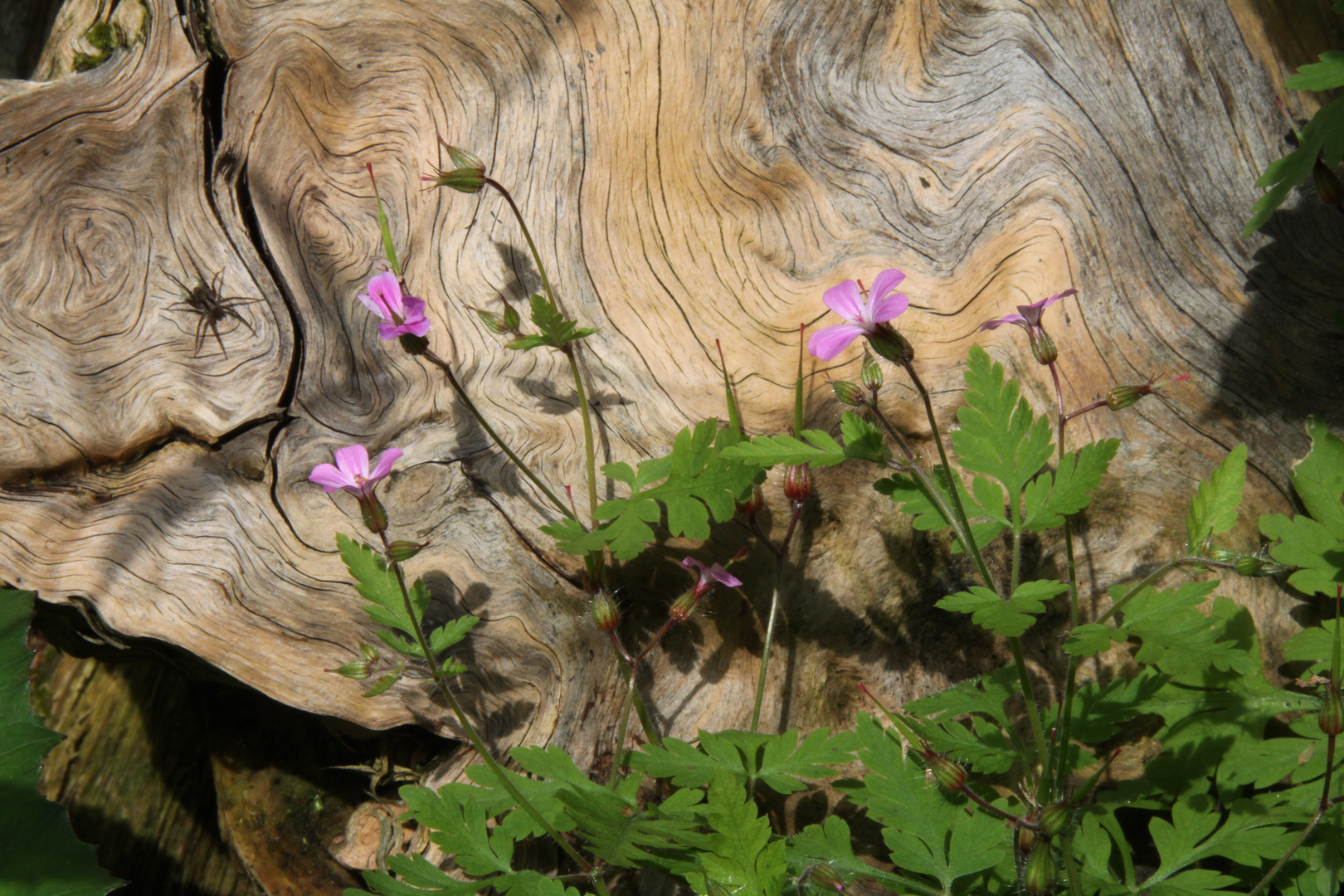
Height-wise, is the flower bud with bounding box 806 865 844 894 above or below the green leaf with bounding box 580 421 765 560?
below

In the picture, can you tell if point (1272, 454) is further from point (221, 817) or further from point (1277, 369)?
point (221, 817)

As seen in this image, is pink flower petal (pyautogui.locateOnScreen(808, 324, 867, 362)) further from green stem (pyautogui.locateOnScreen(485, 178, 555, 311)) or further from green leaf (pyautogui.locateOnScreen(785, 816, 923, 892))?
green leaf (pyautogui.locateOnScreen(785, 816, 923, 892))

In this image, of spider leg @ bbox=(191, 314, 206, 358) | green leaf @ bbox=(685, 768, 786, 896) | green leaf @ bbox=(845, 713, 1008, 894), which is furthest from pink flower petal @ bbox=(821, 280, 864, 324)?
spider leg @ bbox=(191, 314, 206, 358)

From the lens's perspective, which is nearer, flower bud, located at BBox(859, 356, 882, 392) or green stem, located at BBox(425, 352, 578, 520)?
flower bud, located at BBox(859, 356, 882, 392)

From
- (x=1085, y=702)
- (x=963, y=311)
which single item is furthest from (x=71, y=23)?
(x=1085, y=702)

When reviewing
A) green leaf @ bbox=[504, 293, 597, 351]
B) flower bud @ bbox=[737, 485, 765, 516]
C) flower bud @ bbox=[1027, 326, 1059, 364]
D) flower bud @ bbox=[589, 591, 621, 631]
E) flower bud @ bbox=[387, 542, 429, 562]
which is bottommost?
flower bud @ bbox=[589, 591, 621, 631]

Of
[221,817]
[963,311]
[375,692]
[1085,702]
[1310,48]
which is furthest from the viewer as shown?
[221,817]

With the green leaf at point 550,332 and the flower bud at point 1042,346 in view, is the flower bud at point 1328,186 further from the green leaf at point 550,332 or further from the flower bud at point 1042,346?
the green leaf at point 550,332

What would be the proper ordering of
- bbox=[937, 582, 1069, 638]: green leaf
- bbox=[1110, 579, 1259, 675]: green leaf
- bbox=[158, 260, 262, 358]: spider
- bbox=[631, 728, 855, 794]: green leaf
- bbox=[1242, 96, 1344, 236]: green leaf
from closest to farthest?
bbox=[937, 582, 1069, 638]: green leaf
bbox=[1110, 579, 1259, 675]: green leaf
bbox=[1242, 96, 1344, 236]: green leaf
bbox=[631, 728, 855, 794]: green leaf
bbox=[158, 260, 262, 358]: spider
